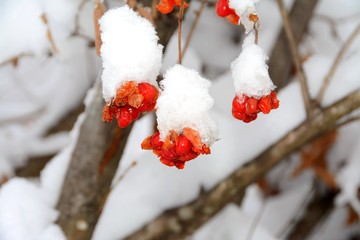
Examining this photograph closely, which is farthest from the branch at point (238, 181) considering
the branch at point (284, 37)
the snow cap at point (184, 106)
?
the snow cap at point (184, 106)

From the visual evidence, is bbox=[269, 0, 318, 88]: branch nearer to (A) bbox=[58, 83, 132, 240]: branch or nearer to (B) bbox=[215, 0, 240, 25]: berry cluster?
(A) bbox=[58, 83, 132, 240]: branch

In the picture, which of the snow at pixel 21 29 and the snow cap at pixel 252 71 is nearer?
the snow cap at pixel 252 71

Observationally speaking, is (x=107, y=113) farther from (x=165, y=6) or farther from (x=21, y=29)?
(x=21, y=29)

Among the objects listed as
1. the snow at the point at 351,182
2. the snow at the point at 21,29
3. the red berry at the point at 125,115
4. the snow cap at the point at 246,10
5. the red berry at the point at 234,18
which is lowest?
the red berry at the point at 125,115

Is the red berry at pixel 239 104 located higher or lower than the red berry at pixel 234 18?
lower

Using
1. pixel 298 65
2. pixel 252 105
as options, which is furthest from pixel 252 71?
pixel 298 65

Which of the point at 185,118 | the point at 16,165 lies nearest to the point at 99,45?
the point at 185,118

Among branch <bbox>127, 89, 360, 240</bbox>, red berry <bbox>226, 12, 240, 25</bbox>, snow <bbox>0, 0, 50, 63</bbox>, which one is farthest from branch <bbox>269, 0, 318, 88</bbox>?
red berry <bbox>226, 12, 240, 25</bbox>

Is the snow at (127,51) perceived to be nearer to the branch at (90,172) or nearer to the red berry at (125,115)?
the red berry at (125,115)
